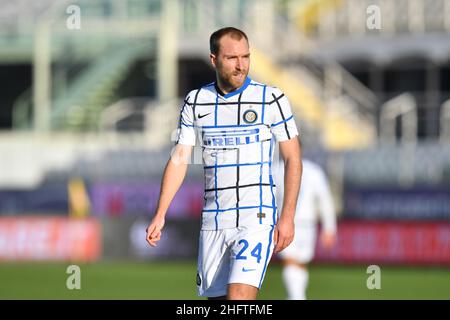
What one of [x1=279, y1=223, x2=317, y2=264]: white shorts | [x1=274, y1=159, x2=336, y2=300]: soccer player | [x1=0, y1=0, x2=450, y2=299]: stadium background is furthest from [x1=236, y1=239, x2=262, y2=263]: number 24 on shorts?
[x1=0, y1=0, x2=450, y2=299]: stadium background

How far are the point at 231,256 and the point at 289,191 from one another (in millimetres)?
548

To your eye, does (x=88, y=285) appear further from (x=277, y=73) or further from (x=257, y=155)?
(x=257, y=155)

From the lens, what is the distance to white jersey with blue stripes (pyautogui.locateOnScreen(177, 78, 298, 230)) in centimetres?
801

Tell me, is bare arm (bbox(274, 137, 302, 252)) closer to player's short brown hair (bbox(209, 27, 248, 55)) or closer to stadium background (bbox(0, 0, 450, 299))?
player's short brown hair (bbox(209, 27, 248, 55))

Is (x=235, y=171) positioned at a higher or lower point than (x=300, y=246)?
higher

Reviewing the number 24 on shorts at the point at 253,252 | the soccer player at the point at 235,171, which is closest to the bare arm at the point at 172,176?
the soccer player at the point at 235,171

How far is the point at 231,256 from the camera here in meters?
8.02

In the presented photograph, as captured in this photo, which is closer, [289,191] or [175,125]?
[289,191]

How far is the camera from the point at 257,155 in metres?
8.06

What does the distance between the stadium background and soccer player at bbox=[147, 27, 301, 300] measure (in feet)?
32.3

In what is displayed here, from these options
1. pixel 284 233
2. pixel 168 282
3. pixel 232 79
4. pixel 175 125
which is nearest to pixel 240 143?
pixel 232 79

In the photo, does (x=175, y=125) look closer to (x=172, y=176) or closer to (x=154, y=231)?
(x=172, y=176)

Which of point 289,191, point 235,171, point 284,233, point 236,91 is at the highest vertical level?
point 236,91
